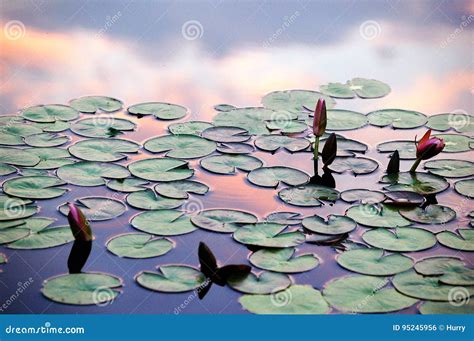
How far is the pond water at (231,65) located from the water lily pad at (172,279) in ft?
0.30

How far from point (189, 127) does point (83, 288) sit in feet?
4.96

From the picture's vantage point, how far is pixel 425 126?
4500 millimetres

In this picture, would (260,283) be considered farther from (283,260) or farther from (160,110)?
(160,110)

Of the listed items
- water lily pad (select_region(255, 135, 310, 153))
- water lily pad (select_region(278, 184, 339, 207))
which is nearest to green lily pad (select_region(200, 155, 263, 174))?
water lily pad (select_region(255, 135, 310, 153))

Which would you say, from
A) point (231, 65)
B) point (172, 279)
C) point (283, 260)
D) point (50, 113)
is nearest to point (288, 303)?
point (283, 260)

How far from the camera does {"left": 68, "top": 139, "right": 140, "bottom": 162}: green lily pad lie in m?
3.96

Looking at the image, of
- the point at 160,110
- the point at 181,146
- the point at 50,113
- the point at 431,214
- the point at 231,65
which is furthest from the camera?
the point at 231,65

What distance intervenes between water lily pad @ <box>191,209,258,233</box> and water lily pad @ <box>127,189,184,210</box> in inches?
5.7

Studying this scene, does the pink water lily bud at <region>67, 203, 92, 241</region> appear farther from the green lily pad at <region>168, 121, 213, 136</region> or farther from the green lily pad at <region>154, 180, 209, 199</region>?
the green lily pad at <region>168, 121, 213, 136</region>

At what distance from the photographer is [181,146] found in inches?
162

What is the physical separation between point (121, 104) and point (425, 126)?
1642mm

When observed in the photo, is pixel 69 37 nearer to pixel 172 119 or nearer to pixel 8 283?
pixel 172 119

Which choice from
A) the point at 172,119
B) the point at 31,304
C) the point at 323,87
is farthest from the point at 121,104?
the point at 31,304

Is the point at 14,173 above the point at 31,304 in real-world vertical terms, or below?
above
